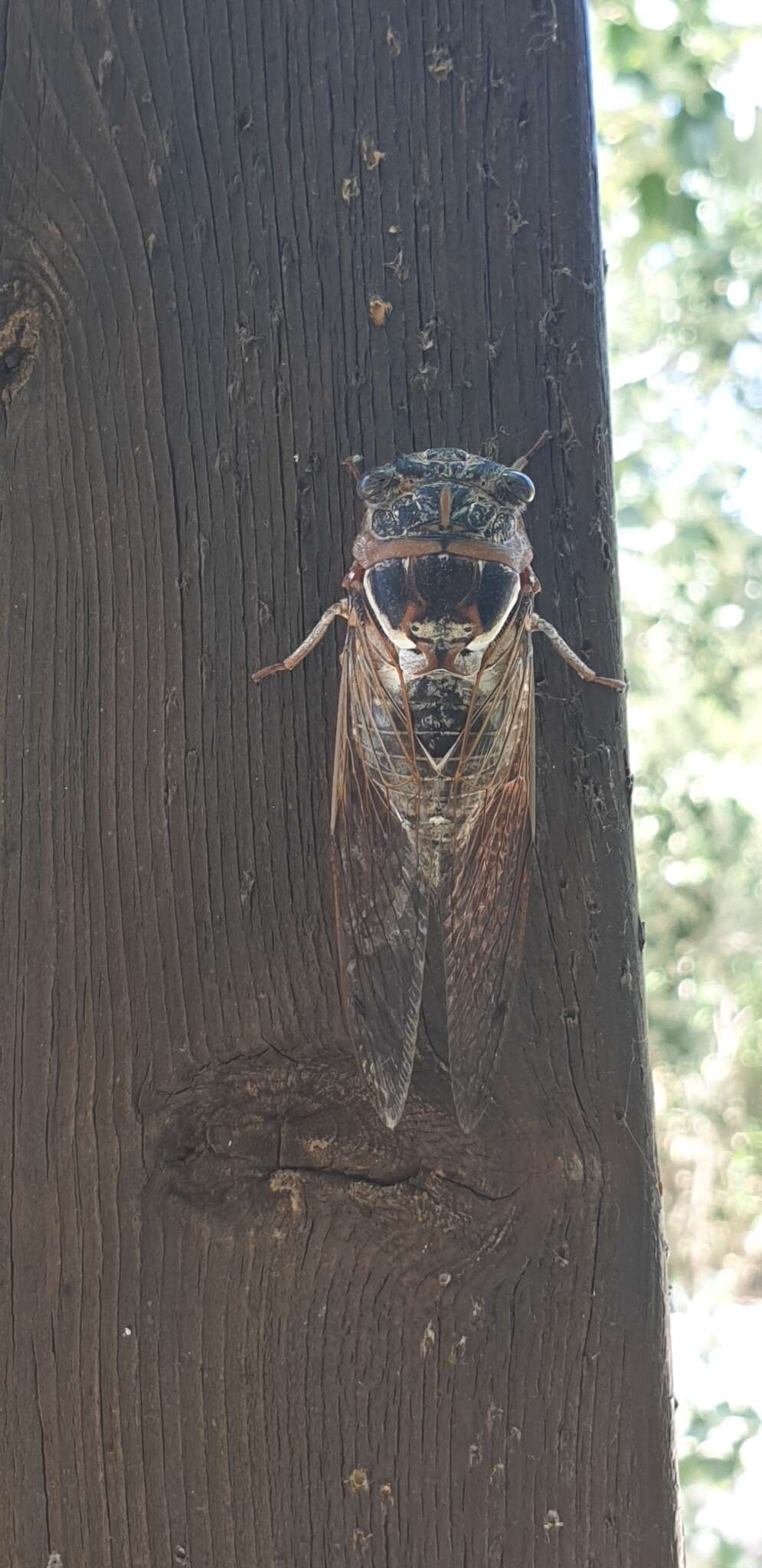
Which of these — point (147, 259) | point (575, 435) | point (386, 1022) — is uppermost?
point (147, 259)

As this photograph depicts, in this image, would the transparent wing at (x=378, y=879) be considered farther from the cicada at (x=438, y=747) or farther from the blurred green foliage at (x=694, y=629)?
the blurred green foliage at (x=694, y=629)

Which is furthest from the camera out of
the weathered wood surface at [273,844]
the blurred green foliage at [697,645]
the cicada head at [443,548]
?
the blurred green foliage at [697,645]

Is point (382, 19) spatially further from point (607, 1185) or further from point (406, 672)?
point (607, 1185)

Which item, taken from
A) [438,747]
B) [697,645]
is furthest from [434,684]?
[697,645]

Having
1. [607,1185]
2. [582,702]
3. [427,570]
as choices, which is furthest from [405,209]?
[607,1185]

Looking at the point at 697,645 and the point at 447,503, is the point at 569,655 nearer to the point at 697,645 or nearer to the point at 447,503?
the point at 447,503

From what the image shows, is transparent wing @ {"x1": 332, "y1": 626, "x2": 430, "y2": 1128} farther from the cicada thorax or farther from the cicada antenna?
the cicada antenna

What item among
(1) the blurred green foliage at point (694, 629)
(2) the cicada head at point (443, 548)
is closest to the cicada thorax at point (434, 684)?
(2) the cicada head at point (443, 548)
